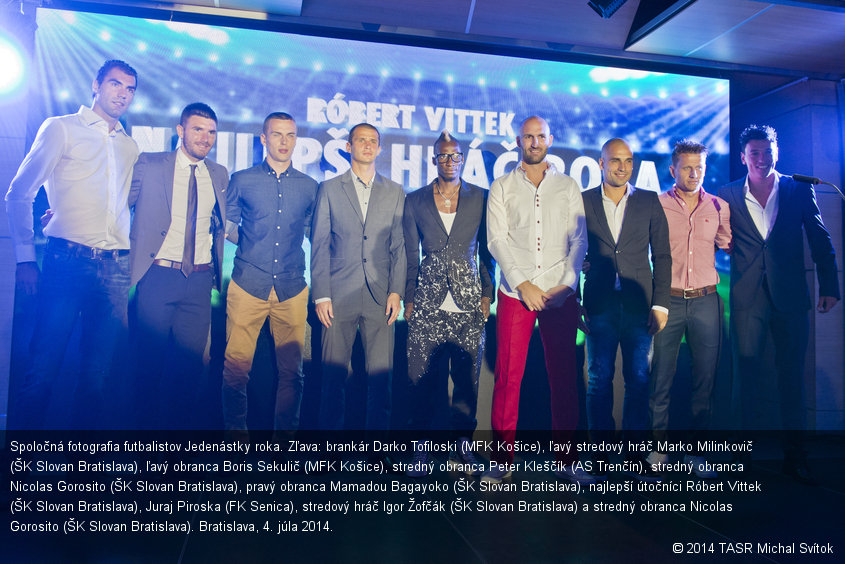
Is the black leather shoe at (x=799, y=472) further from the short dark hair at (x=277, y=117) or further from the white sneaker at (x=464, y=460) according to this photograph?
the short dark hair at (x=277, y=117)

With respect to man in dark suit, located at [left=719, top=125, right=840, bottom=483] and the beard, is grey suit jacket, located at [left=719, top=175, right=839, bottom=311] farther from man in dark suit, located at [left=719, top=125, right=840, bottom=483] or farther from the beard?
the beard

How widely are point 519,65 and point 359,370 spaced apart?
2647 mm

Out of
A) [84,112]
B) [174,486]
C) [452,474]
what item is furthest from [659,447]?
[84,112]

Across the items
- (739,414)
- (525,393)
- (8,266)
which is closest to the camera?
(8,266)

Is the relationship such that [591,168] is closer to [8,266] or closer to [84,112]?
[84,112]

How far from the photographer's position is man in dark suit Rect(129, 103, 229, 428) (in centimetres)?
342

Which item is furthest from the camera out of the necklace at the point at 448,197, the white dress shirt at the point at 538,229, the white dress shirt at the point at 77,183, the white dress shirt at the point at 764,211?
the white dress shirt at the point at 764,211

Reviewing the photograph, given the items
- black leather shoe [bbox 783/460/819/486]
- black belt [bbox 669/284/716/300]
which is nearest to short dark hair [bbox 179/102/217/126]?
black belt [bbox 669/284/716/300]

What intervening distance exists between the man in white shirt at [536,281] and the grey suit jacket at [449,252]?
15 cm

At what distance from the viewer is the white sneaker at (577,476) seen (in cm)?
338

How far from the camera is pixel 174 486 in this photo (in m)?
3.23

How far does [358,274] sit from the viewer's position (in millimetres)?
3666

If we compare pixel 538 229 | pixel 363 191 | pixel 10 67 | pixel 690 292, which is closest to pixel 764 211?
pixel 690 292

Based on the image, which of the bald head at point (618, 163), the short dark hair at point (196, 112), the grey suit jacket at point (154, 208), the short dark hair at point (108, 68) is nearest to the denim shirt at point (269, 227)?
the grey suit jacket at point (154, 208)
